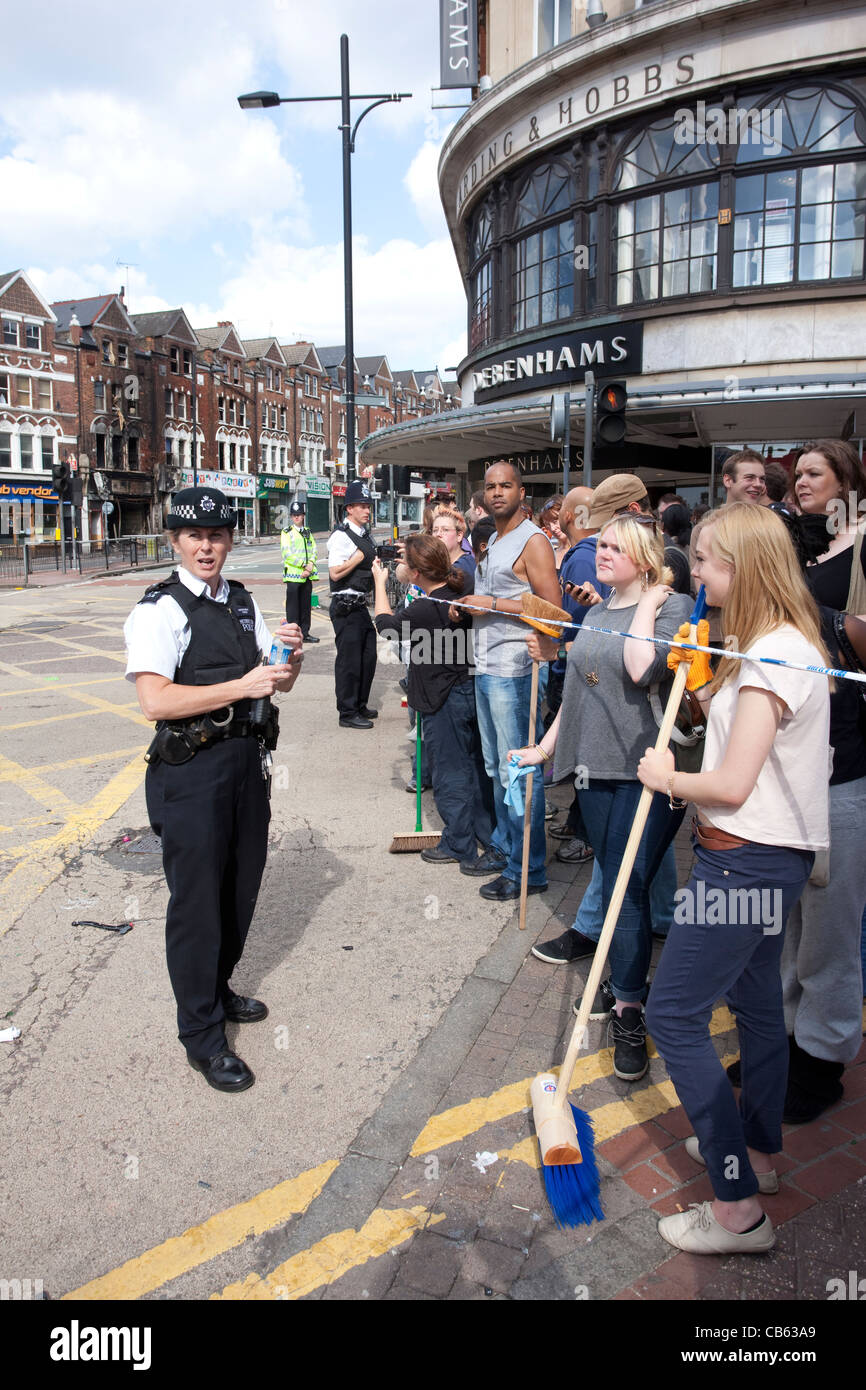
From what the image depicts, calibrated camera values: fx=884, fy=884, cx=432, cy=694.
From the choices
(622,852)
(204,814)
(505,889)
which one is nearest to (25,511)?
(505,889)

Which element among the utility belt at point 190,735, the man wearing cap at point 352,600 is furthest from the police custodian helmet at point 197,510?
the man wearing cap at point 352,600

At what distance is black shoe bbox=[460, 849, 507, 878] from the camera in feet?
16.6

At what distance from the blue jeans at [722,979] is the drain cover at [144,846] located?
3.83 meters

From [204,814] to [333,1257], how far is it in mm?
1395

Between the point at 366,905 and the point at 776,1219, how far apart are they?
8.44 feet

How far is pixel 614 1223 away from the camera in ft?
8.21

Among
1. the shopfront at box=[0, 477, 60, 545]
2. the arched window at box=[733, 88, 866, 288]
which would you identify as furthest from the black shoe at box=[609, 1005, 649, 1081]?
the shopfront at box=[0, 477, 60, 545]

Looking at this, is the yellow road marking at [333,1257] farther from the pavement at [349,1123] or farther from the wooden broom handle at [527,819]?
the wooden broom handle at [527,819]

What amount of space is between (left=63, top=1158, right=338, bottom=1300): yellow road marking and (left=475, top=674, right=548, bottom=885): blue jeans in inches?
87.4

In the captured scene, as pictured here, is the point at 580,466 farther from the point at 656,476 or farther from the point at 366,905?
the point at 366,905

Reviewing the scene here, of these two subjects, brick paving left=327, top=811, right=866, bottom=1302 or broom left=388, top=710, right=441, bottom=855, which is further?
broom left=388, top=710, right=441, bottom=855

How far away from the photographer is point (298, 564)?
11812mm

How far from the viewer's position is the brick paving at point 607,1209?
2289 mm

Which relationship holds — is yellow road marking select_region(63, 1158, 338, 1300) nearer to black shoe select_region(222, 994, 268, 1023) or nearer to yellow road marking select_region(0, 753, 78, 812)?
black shoe select_region(222, 994, 268, 1023)
